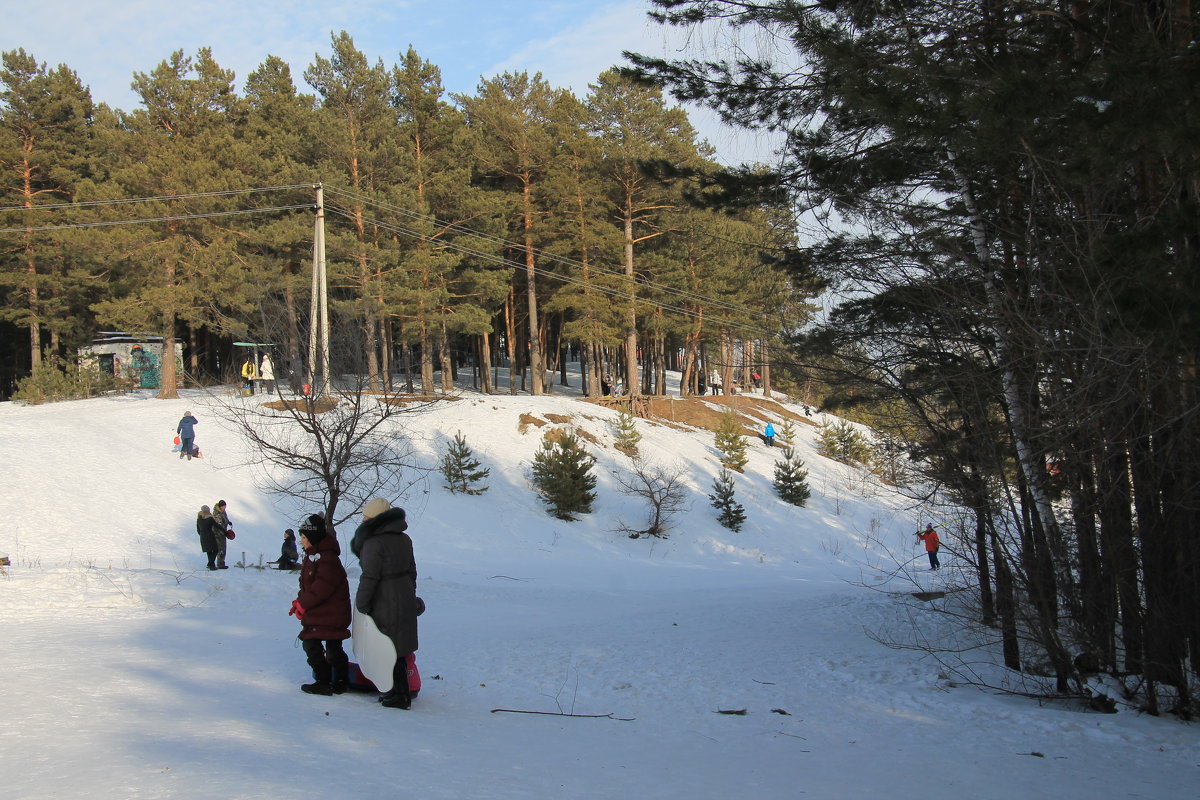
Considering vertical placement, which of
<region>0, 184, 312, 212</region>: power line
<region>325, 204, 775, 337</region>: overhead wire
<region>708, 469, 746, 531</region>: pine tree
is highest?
<region>0, 184, 312, 212</region>: power line

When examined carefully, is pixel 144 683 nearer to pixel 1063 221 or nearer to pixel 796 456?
pixel 1063 221

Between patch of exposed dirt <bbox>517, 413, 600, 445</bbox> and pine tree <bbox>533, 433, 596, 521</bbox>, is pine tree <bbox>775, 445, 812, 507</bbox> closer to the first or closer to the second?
patch of exposed dirt <bbox>517, 413, 600, 445</bbox>

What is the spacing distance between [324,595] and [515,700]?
1.95m

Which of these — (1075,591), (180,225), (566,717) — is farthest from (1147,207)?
(180,225)

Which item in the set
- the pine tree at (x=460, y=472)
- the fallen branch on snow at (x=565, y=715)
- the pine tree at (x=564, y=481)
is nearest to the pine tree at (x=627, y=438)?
the pine tree at (x=564, y=481)

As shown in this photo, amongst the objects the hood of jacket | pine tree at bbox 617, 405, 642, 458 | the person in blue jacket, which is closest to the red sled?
the hood of jacket

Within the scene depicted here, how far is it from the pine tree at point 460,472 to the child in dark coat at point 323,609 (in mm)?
19362

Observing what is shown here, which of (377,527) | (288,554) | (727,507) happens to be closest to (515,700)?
(377,527)

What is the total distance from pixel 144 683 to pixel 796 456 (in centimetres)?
3360

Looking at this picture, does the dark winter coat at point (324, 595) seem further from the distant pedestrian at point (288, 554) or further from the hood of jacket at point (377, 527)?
the distant pedestrian at point (288, 554)

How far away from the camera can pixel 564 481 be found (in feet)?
86.0

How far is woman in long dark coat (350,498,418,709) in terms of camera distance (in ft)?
20.5

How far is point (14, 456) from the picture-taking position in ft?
76.6

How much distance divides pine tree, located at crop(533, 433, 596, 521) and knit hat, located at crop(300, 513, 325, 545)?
771 inches
